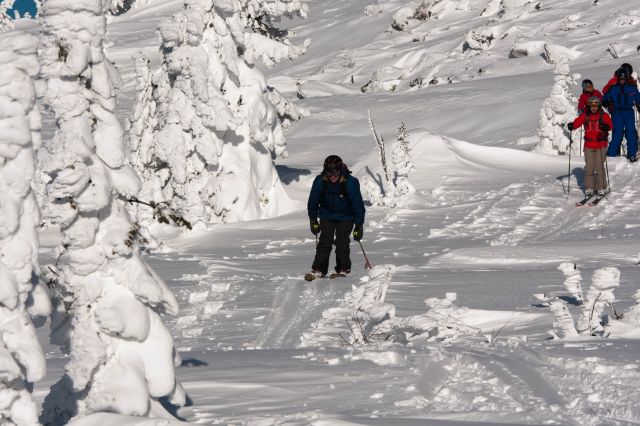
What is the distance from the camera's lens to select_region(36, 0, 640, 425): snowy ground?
5.82m

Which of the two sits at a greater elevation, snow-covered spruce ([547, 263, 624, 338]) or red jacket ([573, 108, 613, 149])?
red jacket ([573, 108, 613, 149])

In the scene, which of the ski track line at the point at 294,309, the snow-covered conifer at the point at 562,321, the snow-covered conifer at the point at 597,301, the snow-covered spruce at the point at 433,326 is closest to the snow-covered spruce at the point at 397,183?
the ski track line at the point at 294,309

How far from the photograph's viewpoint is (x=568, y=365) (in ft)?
20.7

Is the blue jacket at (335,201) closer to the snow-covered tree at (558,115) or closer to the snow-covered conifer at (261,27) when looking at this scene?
the snow-covered conifer at (261,27)

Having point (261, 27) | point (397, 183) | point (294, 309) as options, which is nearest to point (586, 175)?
point (397, 183)

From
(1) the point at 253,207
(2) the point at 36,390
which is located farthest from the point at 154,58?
(2) the point at 36,390

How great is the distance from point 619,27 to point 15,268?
4487 cm

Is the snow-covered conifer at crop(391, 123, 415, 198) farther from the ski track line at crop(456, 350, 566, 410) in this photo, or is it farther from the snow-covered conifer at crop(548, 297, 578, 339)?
the ski track line at crop(456, 350, 566, 410)

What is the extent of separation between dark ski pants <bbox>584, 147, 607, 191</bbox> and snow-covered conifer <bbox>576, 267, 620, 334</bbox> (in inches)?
393

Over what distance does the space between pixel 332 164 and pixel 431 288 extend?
1938 mm

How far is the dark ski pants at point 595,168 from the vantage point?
17.7m

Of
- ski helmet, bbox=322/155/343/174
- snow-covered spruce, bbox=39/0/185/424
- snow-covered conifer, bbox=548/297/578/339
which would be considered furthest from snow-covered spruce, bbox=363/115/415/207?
snow-covered spruce, bbox=39/0/185/424

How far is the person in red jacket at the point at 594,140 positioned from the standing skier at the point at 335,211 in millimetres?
5659

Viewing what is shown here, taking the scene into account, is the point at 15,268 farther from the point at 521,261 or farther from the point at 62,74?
the point at 521,261
